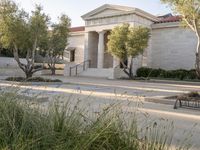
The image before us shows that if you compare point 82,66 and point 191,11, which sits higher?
point 191,11

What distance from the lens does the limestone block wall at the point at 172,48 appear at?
117ft

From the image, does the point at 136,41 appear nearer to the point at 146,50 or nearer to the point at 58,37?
the point at 146,50

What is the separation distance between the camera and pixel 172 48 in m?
37.1

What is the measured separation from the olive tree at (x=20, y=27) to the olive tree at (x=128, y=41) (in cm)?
841

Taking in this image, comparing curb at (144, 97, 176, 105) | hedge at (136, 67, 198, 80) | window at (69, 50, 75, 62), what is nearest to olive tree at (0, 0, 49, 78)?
curb at (144, 97, 176, 105)

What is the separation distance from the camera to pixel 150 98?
48.4 ft

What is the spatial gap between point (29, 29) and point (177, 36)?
18013 mm

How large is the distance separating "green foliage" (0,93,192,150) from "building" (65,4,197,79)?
30650 millimetres

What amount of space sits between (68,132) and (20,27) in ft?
67.5

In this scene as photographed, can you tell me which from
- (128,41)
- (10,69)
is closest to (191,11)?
(128,41)

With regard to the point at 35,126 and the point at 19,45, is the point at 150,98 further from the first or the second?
the point at 19,45

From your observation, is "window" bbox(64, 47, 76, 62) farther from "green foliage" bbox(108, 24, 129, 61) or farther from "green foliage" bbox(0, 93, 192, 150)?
"green foliage" bbox(0, 93, 192, 150)

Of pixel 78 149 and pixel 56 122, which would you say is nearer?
pixel 78 149

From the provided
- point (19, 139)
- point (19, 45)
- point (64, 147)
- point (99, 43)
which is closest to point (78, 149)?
point (64, 147)
